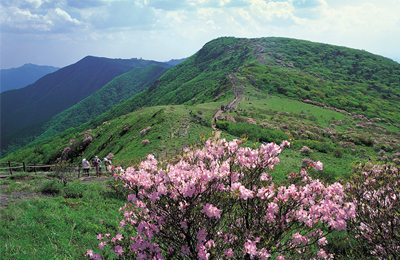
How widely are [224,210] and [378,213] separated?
3834mm

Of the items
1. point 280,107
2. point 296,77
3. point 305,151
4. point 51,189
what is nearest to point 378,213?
point 51,189

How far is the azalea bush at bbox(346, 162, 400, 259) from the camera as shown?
15.2 ft

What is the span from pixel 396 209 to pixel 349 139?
103 feet

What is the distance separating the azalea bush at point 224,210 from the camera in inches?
137

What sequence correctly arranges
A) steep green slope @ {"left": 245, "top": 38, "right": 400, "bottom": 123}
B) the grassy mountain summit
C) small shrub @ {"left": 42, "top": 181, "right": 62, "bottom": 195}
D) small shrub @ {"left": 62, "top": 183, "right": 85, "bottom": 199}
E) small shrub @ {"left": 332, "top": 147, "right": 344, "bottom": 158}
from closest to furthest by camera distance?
small shrub @ {"left": 62, "top": 183, "right": 85, "bottom": 199}
small shrub @ {"left": 42, "top": 181, "right": 62, "bottom": 195}
small shrub @ {"left": 332, "top": 147, "right": 344, "bottom": 158}
the grassy mountain summit
steep green slope @ {"left": 245, "top": 38, "right": 400, "bottom": 123}

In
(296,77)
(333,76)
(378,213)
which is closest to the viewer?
(378,213)

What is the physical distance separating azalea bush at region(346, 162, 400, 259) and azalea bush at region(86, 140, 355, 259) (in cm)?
125

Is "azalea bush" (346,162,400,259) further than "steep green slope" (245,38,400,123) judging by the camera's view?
No

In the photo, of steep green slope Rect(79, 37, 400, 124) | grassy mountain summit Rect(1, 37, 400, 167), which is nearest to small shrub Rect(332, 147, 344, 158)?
grassy mountain summit Rect(1, 37, 400, 167)

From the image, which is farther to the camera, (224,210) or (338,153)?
(338,153)

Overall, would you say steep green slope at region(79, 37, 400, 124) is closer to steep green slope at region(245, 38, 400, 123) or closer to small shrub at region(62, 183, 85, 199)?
steep green slope at region(245, 38, 400, 123)

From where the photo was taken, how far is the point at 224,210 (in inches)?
148

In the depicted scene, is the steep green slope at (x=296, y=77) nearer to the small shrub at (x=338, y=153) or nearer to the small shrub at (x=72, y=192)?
the small shrub at (x=338, y=153)

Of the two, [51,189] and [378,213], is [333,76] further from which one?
[51,189]
